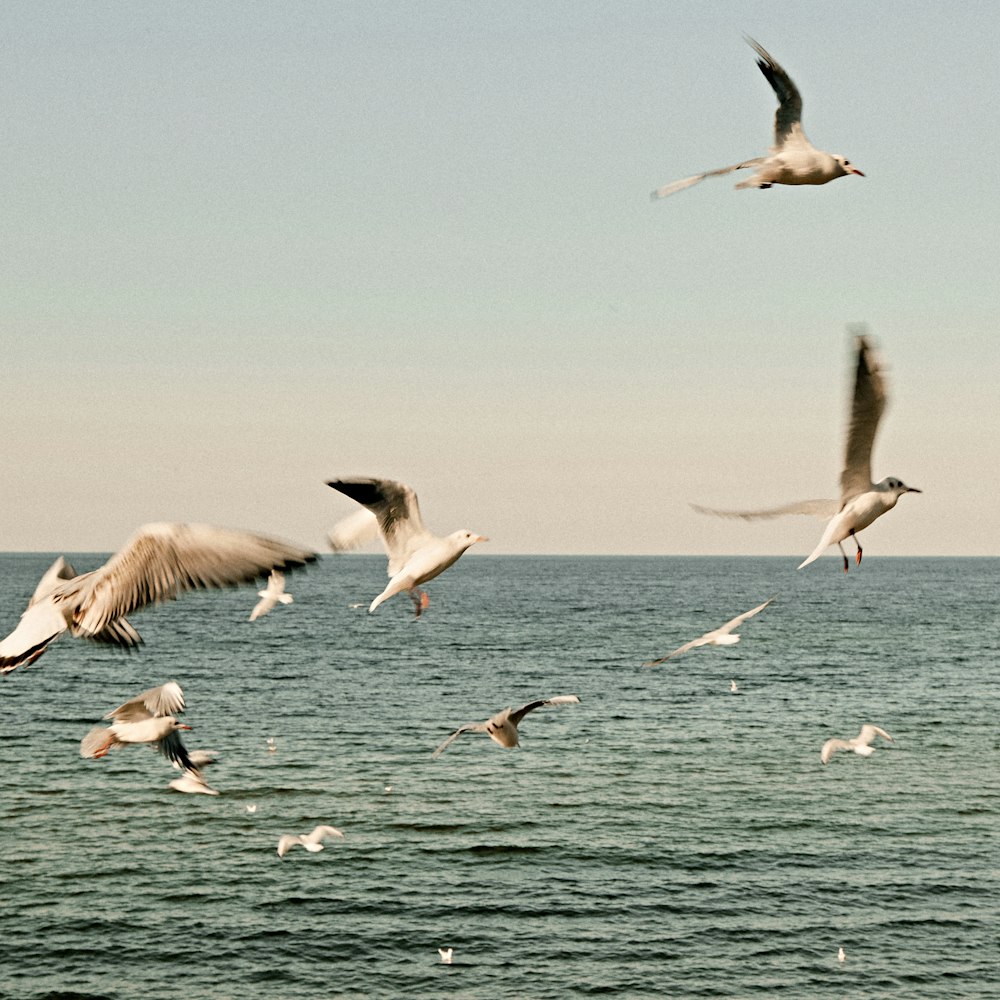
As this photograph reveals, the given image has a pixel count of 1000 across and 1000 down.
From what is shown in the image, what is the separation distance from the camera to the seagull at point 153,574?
9.18 m

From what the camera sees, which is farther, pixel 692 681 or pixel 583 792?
pixel 692 681

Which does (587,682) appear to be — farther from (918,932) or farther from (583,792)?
(918,932)

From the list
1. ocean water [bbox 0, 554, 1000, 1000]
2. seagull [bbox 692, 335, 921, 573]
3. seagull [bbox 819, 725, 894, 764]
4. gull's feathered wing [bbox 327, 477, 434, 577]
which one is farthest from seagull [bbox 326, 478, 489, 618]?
seagull [bbox 819, 725, 894, 764]

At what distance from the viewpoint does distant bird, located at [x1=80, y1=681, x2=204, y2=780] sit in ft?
66.2

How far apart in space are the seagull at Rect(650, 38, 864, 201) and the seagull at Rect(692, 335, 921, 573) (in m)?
2.77

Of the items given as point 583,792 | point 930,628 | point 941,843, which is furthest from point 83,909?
point 930,628

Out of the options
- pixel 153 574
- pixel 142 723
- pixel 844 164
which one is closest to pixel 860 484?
pixel 844 164

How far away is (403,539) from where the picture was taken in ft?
54.1

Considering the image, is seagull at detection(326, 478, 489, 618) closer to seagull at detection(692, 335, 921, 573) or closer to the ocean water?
seagull at detection(692, 335, 921, 573)

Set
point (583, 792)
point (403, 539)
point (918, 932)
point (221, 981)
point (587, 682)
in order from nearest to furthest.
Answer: point (403, 539) → point (221, 981) → point (918, 932) → point (583, 792) → point (587, 682)

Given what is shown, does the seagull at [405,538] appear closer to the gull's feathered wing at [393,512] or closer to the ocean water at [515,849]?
the gull's feathered wing at [393,512]

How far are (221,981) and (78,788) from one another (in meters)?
28.6

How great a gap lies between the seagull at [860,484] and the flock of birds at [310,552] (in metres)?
0.01

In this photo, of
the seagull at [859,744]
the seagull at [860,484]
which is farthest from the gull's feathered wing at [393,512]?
the seagull at [859,744]
